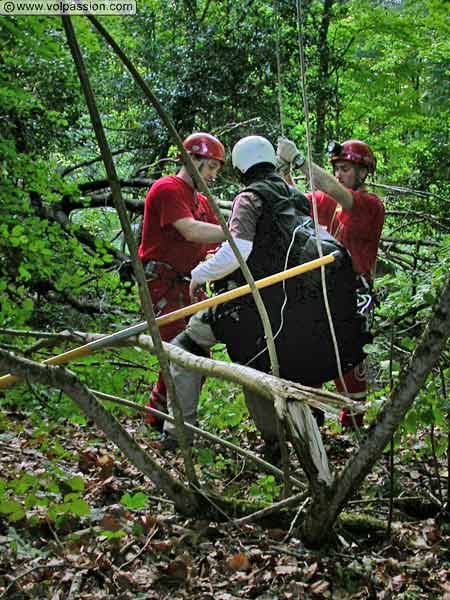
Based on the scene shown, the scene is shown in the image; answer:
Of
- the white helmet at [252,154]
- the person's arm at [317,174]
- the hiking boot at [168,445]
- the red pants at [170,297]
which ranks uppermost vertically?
the white helmet at [252,154]

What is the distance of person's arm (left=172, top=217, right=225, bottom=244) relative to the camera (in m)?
4.94

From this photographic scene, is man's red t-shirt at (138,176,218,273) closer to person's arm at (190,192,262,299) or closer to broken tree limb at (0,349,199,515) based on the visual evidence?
person's arm at (190,192,262,299)

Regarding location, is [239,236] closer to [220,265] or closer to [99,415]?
[220,265]

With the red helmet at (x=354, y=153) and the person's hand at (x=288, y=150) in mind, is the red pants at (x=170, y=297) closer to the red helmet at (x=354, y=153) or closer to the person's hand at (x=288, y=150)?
the person's hand at (x=288, y=150)

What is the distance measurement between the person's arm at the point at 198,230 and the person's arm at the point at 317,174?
67 centimetres

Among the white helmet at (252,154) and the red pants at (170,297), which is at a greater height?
the white helmet at (252,154)

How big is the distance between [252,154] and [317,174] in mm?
658

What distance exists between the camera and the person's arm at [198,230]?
494 centimetres

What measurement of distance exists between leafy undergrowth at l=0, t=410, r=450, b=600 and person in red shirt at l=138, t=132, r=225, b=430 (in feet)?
6.69

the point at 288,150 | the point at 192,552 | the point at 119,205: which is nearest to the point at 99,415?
the point at 192,552

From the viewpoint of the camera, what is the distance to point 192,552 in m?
2.94

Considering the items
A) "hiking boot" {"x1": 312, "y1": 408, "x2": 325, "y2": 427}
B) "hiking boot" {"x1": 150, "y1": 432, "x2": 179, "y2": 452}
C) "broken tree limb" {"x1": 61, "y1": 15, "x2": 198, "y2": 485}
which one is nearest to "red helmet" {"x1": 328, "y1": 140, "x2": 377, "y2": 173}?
"hiking boot" {"x1": 312, "y1": 408, "x2": 325, "y2": 427}

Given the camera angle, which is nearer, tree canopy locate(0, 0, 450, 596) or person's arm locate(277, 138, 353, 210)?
person's arm locate(277, 138, 353, 210)

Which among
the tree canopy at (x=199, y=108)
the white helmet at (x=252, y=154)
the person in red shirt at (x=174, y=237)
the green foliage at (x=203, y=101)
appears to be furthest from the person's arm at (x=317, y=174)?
the green foliage at (x=203, y=101)
